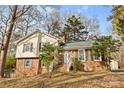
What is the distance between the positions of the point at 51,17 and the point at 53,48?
0.72 metres

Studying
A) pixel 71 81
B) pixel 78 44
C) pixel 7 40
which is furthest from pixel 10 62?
pixel 78 44

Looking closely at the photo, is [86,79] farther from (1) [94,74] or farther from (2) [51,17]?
(2) [51,17]

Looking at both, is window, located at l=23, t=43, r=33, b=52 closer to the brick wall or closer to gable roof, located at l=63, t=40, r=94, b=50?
the brick wall

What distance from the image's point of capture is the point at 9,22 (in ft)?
19.3

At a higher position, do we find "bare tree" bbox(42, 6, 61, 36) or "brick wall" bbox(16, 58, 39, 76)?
"bare tree" bbox(42, 6, 61, 36)

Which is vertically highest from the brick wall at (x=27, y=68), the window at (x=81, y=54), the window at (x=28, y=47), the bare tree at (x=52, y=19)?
the bare tree at (x=52, y=19)

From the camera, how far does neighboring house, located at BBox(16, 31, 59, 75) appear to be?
578 centimetres

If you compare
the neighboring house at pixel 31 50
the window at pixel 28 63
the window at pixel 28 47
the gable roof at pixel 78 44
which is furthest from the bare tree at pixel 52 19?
the window at pixel 28 63

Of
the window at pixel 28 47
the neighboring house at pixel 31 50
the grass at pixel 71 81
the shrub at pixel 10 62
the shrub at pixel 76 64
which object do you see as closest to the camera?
the grass at pixel 71 81

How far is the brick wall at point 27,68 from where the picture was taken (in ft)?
18.7

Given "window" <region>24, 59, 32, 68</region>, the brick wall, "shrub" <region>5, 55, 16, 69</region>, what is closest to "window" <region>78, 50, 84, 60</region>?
the brick wall

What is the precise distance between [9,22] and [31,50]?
0.85m

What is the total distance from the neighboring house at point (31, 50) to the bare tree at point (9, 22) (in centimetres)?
30

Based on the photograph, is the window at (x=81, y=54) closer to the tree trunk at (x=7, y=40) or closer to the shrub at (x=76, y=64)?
the shrub at (x=76, y=64)
